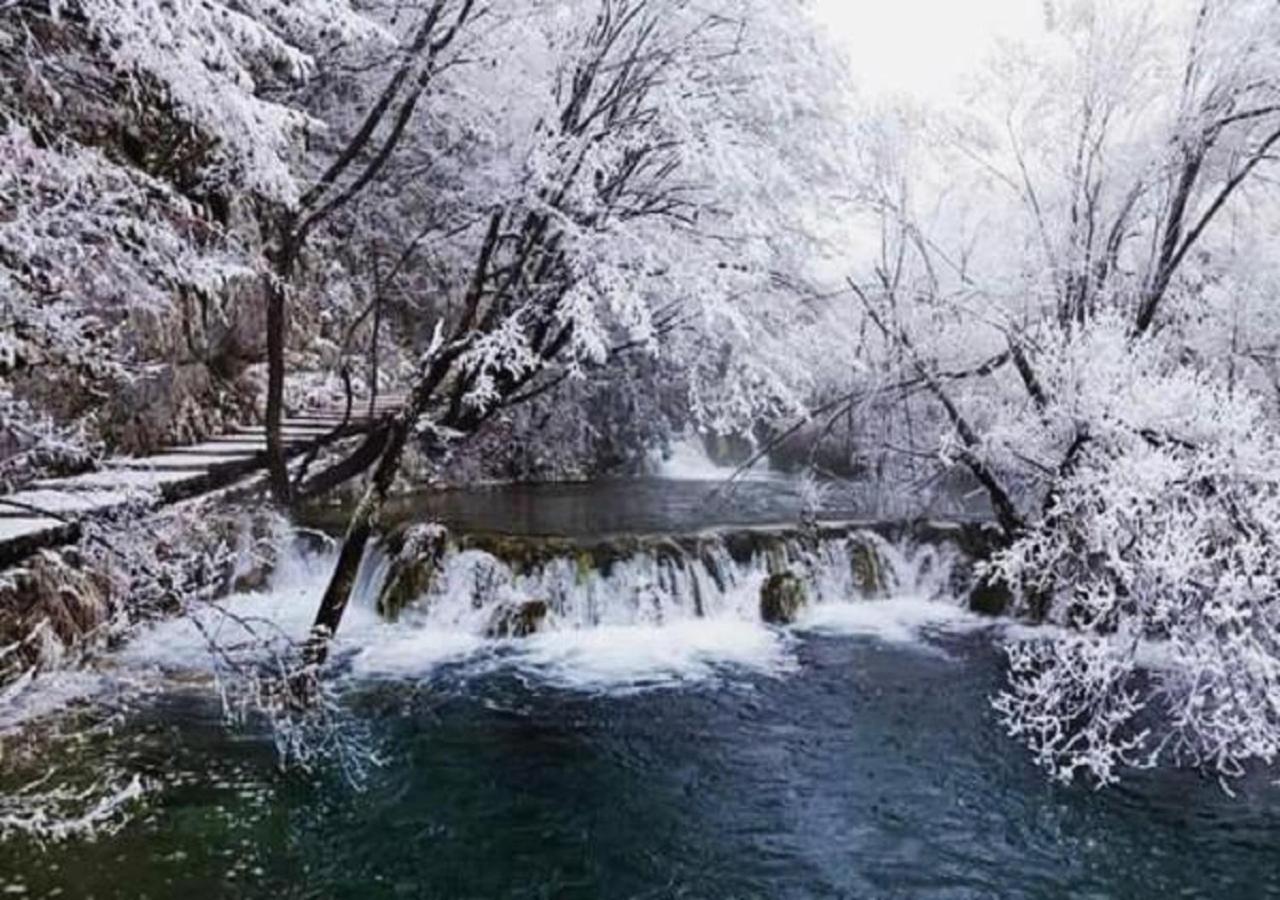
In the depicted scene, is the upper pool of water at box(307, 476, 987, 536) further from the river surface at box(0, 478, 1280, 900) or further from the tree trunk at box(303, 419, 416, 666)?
the tree trunk at box(303, 419, 416, 666)

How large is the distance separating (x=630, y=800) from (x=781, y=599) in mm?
4802

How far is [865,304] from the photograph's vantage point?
10461mm

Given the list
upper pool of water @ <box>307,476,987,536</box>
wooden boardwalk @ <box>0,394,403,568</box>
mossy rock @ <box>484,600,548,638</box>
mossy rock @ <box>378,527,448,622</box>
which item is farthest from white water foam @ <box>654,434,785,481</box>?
mossy rock @ <box>484,600,548,638</box>

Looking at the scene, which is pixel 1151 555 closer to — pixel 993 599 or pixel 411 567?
pixel 993 599

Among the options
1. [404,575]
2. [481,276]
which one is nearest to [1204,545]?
[481,276]

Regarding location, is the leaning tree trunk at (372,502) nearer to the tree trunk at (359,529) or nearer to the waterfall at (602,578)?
the tree trunk at (359,529)

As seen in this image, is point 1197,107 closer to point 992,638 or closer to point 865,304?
point 865,304

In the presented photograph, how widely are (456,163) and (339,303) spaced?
7721 millimetres

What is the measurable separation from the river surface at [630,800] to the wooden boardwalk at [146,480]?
1.00 m

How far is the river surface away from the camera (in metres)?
5.23

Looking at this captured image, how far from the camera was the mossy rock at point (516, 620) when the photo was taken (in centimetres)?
987

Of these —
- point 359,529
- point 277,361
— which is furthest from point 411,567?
point 277,361

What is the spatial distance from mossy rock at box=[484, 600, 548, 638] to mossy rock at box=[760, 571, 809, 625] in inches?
96.7

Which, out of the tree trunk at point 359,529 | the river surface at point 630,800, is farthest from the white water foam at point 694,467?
the tree trunk at point 359,529
